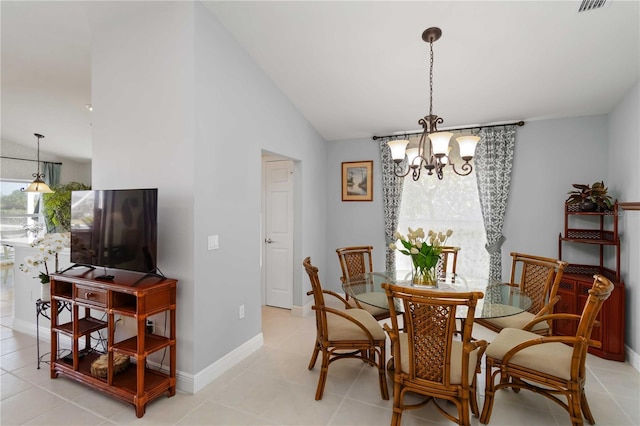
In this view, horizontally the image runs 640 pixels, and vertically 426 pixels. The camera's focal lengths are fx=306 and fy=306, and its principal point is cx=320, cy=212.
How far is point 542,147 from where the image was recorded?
3.73m

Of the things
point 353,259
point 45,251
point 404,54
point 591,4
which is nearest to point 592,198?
point 591,4

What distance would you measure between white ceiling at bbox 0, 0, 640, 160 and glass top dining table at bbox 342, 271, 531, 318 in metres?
2.02

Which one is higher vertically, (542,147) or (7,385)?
(542,147)

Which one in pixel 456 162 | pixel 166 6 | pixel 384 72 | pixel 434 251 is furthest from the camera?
pixel 456 162

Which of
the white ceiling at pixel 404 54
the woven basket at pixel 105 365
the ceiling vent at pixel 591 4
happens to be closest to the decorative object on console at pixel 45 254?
the woven basket at pixel 105 365

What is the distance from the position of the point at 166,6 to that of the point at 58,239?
91.5 inches

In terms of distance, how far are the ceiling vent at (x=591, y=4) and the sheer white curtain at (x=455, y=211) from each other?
1901 millimetres

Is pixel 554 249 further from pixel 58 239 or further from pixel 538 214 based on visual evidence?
pixel 58 239

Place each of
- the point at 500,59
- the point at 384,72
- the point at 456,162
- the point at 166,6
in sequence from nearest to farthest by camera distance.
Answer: the point at 166,6, the point at 500,59, the point at 384,72, the point at 456,162

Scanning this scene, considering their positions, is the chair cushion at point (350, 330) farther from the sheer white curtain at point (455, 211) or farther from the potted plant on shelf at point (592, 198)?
the potted plant on shelf at point (592, 198)

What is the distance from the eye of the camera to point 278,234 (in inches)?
173

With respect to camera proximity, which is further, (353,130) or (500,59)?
(353,130)

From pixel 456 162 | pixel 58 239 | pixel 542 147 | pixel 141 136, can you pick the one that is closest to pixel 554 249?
pixel 542 147

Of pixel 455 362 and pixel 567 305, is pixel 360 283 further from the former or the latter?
pixel 567 305
